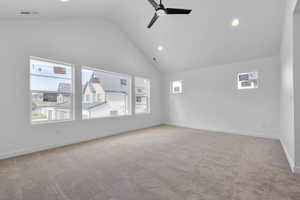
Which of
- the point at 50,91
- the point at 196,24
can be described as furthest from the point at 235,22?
the point at 50,91

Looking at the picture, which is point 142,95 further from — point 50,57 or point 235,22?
point 235,22

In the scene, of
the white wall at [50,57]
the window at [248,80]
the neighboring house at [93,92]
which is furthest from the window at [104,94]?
the window at [248,80]

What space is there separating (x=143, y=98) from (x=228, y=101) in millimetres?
3513

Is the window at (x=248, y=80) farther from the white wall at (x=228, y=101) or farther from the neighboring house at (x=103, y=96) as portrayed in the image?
the neighboring house at (x=103, y=96)

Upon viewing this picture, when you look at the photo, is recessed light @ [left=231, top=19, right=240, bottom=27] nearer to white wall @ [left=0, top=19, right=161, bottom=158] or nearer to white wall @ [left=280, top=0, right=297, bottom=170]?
white wall @ [left=280, top=0, right=297, bottom=170]

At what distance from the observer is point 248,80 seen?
502cm

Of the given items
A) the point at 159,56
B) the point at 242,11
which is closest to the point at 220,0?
the point at 242,11

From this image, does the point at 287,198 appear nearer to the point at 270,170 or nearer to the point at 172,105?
the point at 270,170

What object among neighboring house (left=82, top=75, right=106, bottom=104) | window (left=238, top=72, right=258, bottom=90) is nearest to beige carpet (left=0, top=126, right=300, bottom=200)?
neighboring house (left=82, top=75, right=106, bottom=104)

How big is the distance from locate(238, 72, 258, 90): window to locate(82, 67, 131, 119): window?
13.9 ft

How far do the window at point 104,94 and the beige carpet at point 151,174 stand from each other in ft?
4.65

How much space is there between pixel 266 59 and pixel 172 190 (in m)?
5.16

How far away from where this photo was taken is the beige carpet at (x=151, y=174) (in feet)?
6.16

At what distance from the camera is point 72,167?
2.68 m
